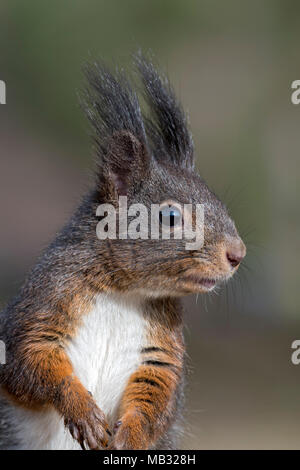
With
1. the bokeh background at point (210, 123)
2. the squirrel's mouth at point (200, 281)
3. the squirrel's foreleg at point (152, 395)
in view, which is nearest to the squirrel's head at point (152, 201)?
the squirrel's mouth at point (200, 281)

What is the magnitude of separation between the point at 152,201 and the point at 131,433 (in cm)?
94

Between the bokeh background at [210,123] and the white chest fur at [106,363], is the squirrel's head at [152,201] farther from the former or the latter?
the bokeh background at [210,123]

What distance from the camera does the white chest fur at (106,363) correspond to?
3297 mm

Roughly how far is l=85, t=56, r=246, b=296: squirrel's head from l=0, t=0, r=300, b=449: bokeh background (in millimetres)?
4134

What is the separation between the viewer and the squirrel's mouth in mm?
3195

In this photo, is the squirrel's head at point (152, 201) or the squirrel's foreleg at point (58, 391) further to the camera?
the squirrel's head at point (152, 201)

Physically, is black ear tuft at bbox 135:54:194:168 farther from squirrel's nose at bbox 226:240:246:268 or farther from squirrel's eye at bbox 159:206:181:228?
squirrel's nose at bbox 226:240:246:268

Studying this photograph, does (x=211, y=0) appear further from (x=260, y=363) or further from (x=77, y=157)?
(x=260, y=363)

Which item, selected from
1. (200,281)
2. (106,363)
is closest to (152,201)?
(200,281)

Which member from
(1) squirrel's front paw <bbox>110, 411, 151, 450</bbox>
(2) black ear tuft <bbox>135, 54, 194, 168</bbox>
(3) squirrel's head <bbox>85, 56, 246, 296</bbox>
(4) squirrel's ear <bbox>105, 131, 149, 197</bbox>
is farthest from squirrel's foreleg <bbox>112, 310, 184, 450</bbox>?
(2) black ear tuft <bbox>135, 54, 194, 168</bbox>

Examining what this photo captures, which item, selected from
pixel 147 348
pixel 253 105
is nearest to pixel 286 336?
pixel 253 105

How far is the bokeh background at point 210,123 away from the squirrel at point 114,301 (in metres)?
4.02

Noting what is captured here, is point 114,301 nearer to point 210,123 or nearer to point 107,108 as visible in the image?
point 107,108

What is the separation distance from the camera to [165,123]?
11.8 feet
